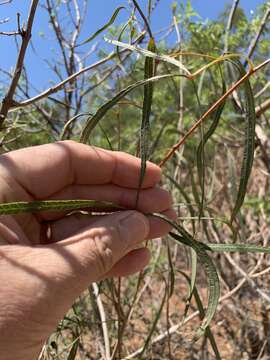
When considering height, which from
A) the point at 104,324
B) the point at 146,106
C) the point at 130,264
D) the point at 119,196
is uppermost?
the point at 146,106

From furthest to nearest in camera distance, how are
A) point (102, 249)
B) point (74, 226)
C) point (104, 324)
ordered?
point (104, 324) → point (74, 226) → point (102, 249)

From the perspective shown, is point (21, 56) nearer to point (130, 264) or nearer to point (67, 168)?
point (67, 168)

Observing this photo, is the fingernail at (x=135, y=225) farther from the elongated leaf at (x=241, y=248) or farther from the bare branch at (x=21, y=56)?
the bare branch at (x=21, y=56)

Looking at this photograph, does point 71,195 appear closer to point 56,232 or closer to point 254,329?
point 56,232

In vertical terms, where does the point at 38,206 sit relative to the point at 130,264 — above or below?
above

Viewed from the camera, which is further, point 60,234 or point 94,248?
point 60,234

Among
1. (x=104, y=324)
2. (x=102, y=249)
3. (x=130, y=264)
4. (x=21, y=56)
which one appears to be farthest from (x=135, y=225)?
(x=104, y=324)

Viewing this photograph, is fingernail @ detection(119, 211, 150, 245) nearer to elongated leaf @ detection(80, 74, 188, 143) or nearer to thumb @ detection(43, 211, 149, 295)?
thumb @ detection(43, 211, 149, 295)

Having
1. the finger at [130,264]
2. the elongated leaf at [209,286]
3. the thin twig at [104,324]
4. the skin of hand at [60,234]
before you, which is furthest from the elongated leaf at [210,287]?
the thin twig at [104,324]

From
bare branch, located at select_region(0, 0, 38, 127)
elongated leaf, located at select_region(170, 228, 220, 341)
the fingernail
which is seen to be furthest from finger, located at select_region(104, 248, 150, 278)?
bare branch, located at select_region(0, 0, 38, 127)
